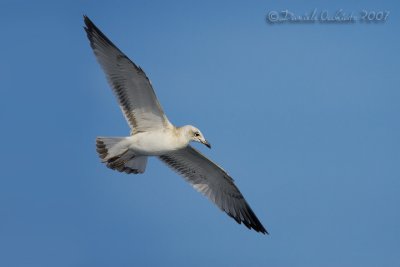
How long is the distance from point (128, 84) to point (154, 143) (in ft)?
2.68

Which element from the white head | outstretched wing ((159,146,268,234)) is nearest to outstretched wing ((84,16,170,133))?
the white head

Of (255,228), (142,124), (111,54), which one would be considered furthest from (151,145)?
(255,228)

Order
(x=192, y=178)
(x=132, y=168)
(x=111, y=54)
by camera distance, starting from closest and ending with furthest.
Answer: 1. (x=111, y=54)
2. (x=132, y=168)
3. (x=192, y=178)

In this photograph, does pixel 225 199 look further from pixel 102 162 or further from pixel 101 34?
pixel 101 34

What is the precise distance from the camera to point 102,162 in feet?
31.8

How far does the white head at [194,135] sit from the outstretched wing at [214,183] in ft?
1.95

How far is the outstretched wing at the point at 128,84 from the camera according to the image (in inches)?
365

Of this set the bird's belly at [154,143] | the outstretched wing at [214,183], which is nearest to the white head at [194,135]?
the bird's belly at [154,143]

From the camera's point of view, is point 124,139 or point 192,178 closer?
point 124,139

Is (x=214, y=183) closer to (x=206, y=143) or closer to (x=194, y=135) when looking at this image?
(x=206, y=143)

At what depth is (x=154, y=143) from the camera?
955 cm

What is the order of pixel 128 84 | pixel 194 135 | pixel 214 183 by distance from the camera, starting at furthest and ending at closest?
pixel 214 183 < pixel 194 135 < pixel 128 84

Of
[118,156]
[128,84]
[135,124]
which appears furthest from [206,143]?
[128,84]

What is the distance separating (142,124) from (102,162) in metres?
0.71
